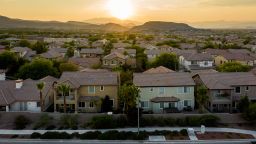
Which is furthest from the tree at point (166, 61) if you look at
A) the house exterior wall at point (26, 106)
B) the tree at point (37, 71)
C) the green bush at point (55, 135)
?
the green bush at point (55, 135)

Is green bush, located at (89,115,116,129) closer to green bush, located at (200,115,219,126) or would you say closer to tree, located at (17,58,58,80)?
green bush, located at (200,115,219,126)

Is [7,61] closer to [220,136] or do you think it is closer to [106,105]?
[106,105]

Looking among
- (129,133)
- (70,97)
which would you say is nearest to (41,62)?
(70,97)

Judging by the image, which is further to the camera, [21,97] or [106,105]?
[106,105]

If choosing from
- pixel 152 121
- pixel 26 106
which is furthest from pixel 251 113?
pixel 26 106

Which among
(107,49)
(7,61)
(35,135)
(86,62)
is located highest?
(107,49)

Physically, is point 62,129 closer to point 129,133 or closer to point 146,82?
point 129,133

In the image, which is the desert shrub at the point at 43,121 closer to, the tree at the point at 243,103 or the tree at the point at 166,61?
the tree at the point at 243,103

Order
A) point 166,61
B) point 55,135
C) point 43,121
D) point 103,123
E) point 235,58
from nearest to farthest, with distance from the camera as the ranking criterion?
1. point 55,135
2. point 103,123
3. point 43,121
4. point 166,61
5. point 235,58
